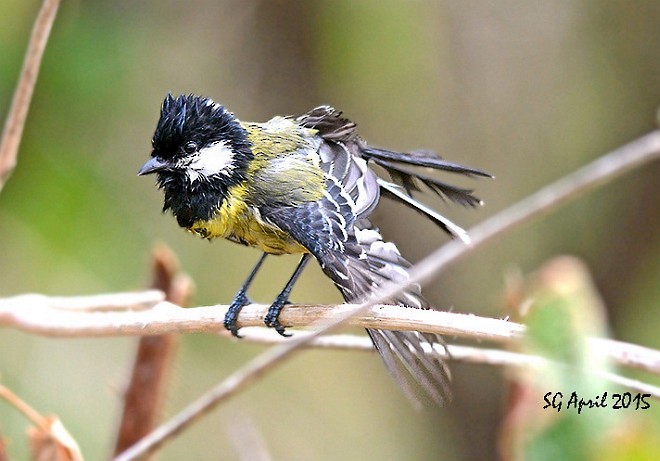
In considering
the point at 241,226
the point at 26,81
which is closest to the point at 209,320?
the point at 241,226

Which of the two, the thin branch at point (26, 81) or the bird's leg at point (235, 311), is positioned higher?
the thin branch at point (26, 81)

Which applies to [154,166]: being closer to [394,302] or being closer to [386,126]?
[394,302]

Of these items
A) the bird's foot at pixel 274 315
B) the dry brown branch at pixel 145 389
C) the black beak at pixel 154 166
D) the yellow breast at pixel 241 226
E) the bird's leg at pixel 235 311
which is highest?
the black beak at pixel 154 166

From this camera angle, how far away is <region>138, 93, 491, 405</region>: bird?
1494 mm

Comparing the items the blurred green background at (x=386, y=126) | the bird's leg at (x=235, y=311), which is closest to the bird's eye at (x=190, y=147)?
the bird's leg at (x=235, y=311)

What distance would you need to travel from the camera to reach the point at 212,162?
1671mm

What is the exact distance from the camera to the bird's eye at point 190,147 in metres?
1.66

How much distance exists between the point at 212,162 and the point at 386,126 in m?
1.70

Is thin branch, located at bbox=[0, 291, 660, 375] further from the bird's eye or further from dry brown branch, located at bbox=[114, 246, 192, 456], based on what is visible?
the bird's eye

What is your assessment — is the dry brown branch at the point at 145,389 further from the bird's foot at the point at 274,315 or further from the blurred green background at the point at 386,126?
the blurred green background at the point at 386,126

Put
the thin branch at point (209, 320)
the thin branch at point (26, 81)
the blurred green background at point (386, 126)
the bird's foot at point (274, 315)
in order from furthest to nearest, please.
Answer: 1. the blurred green background at point (386, 126)
2. the thin branch at point (26, 81)
3. the bird's foot at point (274, 315)
4. the thin branch at point (209, 320)

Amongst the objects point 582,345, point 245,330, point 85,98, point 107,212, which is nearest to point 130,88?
point 85,98

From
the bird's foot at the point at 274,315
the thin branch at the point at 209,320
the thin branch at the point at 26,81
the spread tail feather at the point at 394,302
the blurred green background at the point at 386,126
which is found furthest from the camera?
the blurred green background at the point at 386,126

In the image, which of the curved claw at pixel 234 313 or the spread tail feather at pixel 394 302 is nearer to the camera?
the spread tail feather at pixel 394 302
